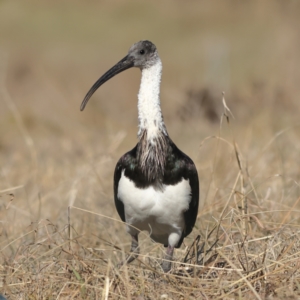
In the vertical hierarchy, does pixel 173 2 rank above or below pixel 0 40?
above

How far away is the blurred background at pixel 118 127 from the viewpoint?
6.25 meters

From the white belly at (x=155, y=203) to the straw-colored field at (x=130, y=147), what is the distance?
0.15 metres

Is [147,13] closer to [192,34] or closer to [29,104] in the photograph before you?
[192,34]

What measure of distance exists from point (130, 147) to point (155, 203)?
5.67 meters

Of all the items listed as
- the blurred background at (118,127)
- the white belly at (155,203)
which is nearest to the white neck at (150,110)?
the white belly at (155,203)

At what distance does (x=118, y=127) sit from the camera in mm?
12258

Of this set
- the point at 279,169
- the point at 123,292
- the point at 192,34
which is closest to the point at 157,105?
the point at 123,292

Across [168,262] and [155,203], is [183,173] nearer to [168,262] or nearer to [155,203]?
[155,203]

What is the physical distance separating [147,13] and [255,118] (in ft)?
96.1

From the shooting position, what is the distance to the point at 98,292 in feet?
13.2

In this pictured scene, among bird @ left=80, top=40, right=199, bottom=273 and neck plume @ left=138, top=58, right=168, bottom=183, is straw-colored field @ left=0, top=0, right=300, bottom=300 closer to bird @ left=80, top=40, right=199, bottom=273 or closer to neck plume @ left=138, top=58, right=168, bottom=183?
bird @ left=80, top=40, right=199, bottom=273

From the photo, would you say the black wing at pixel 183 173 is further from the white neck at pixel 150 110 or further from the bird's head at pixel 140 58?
the bird's head at pixel 140 58

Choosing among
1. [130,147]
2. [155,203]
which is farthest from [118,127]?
[155,203]

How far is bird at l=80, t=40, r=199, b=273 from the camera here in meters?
4.73
